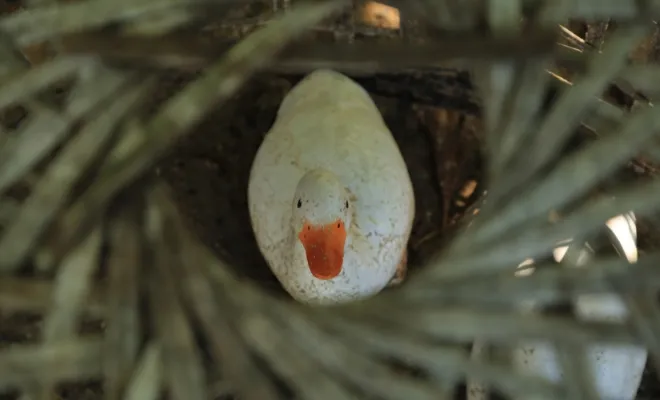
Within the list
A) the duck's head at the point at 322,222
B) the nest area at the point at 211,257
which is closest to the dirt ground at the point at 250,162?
the duck's head at the point at 322,222

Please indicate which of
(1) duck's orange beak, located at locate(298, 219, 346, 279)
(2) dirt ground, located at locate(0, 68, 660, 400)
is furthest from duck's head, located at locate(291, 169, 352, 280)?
(2) dirt ground, located at locate(0, 68, 660, 400)

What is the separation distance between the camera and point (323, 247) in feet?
1.37

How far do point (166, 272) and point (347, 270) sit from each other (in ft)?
0.86

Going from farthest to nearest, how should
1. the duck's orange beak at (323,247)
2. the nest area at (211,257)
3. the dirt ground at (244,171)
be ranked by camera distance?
1. the dirt ground at (244,171)
2. the duck's orange beak at (323,247)
3. the nest area at (211,257)

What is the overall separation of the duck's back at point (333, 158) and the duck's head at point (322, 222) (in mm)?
47

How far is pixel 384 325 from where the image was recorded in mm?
232

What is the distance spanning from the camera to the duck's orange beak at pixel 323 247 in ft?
1.36

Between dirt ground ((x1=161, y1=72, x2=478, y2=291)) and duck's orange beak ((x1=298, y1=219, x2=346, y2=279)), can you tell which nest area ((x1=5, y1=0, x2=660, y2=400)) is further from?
dirt ground ((x1=161, y1=72, x2=478, y2=291))

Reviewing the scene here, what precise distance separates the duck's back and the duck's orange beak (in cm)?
7

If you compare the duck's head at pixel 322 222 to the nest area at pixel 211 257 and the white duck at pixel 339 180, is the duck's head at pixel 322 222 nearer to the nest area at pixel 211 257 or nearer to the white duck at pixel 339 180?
the white duck at pixel 339 180

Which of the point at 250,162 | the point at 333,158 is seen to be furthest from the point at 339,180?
the point at 250,162

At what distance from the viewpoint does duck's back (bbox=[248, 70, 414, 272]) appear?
A: 49 cm

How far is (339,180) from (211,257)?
0.22 metres

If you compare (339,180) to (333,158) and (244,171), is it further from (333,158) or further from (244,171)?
(244,171)
